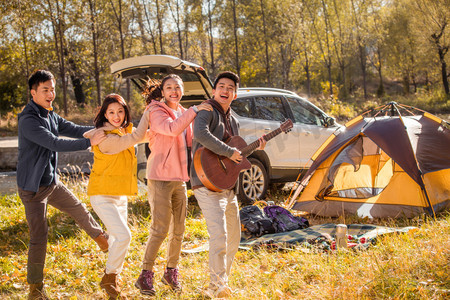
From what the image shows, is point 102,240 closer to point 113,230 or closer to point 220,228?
point 113,230

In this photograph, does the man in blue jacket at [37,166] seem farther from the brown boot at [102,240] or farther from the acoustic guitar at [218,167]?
the acoustic guitar at [218,167]

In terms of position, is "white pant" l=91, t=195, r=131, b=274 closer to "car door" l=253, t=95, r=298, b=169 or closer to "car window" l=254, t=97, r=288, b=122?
"car door" l=253, t=95, r=298, b=169

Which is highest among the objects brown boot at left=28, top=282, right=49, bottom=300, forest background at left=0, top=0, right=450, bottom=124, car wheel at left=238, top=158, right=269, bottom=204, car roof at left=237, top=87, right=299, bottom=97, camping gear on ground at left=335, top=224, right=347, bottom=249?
forest background at left=0, top=0, right=450, bottom=124

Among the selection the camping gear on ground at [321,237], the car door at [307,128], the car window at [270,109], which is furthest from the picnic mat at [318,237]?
the car window at [270,109]

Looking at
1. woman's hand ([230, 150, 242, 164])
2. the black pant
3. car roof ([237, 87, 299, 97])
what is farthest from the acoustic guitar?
car roof ([237, 87, 299, 97])

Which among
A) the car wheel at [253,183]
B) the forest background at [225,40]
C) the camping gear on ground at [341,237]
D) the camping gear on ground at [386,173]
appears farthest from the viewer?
the forest background at [225,40]

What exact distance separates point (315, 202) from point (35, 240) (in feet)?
13.3

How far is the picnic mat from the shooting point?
5.00 m

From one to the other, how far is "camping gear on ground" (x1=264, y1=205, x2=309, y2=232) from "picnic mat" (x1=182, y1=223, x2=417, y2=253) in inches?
6.2

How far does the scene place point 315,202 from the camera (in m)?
6.74

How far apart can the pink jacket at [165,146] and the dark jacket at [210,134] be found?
11cm

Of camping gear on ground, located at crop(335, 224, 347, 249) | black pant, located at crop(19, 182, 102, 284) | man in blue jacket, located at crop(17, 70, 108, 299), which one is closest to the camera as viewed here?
man in blue jacket, located at crop(17, 70, 108, 299)

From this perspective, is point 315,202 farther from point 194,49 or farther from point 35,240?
point 194,49

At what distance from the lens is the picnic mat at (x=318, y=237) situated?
5002 mm
